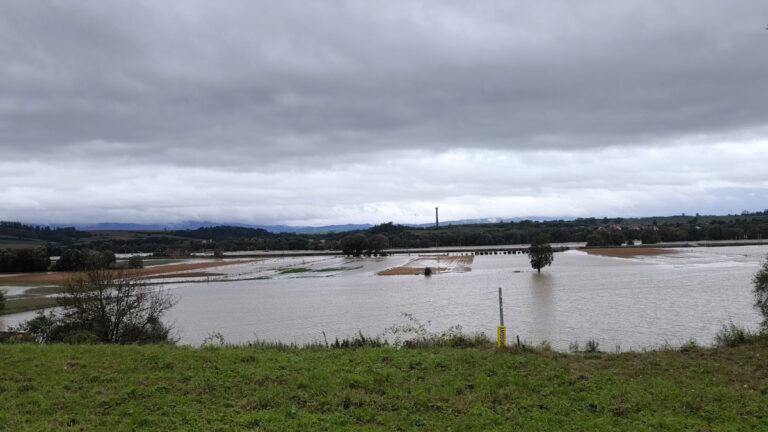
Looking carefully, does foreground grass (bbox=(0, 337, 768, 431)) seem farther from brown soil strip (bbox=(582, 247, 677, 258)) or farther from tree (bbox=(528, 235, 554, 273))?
brown soil strip (bbox=(582, 247, 677, 258))

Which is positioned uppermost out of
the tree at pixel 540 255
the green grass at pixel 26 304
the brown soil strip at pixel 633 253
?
the tree at pixel 540 255

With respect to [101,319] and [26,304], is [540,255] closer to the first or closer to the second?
[26,304]

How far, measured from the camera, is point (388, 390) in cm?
964

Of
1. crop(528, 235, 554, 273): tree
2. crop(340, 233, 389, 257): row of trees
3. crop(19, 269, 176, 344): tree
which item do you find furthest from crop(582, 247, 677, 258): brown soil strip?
crop(19, 269, 176, 344): tree

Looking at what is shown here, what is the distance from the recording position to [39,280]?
80.6 m

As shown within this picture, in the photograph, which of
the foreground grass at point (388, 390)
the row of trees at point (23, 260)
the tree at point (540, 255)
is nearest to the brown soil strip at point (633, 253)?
the tree at point (540, 255)

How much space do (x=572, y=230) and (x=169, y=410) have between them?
195800mm

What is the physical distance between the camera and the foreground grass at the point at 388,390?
27.3ft

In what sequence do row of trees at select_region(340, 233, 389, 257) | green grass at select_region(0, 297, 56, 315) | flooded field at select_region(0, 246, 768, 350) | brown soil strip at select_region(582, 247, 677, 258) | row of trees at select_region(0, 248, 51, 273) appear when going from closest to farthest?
1. flooded field at select_region(0, 246, 768, 350)
2. green grass at select_region(0, 297, 56, 315)
3. row of trees at select_region(0, 248, 51, 273)
4. brown soil strip at select_region(582, 247, 677, 258)
5. row of trees at select_region(340, 233, 389, 257)

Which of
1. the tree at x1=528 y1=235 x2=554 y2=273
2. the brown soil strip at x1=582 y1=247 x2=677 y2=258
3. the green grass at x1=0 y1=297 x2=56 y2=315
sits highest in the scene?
the tree at x1=528 y1=235 x2=554 y2=273

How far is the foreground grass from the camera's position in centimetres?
834

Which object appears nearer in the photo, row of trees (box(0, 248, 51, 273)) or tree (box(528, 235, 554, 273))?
tree (box(528, 235, 554, 273))

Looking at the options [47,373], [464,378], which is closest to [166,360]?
[47,373]

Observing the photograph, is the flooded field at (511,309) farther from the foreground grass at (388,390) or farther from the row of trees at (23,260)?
the row of trees at (23,260)
